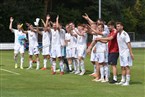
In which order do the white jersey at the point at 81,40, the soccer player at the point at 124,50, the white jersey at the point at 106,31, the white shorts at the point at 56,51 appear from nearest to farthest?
1. the soccer player at the point at 124,50
2. the white jersey at the point at 106,31
3. the white shorts at the point at 56,51
4. the white jersey at the point at 81,40

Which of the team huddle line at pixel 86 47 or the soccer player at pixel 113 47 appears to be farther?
the soccer player at pixel 113 47

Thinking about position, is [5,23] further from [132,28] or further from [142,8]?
[142,8]

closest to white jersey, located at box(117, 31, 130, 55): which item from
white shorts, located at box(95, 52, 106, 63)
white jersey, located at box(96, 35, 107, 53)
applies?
white shorts, located at box(95, 52, 106, 63)

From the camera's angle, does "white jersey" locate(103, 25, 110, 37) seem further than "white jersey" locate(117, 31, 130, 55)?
Yes

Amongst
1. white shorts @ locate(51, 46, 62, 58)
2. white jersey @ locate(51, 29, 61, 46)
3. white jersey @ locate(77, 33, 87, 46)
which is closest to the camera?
white shorts @ locate(51, 46, 62, 58)

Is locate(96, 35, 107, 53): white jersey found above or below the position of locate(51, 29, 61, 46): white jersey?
below

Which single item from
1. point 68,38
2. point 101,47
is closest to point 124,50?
point 101,47

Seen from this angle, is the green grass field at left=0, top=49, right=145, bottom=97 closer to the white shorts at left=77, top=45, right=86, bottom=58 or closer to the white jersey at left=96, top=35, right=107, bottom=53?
the white shorts at left=77, top=45, right=86, bottom=58

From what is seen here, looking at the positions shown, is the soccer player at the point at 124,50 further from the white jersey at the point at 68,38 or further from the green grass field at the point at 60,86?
the white jersey at the point at 68,38

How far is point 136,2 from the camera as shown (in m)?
85.1

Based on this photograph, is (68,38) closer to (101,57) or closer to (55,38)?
(55,38)

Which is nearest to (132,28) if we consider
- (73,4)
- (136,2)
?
(136,2)

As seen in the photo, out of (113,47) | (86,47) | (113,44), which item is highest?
(113,44)

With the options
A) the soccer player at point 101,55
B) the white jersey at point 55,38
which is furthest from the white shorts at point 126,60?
the white jersey at point 55,38
